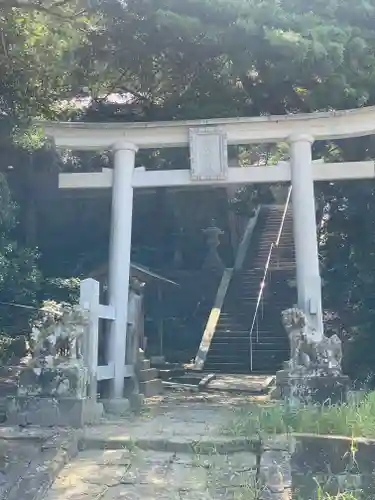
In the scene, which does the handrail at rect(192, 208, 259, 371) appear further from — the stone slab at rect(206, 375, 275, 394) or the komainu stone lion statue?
the komainu stone lion statue

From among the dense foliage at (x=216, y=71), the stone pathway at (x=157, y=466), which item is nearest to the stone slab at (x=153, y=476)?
the stone pathway at (x=157, y=466)

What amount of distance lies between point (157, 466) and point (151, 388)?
230 inches

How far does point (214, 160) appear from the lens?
10.6 metres

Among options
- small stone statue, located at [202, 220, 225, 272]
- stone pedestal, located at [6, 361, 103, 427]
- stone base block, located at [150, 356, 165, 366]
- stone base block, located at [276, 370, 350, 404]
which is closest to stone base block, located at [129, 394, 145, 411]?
stone pedestal, located at [6, 361, 103, 427]

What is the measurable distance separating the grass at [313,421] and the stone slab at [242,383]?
4789 millimetres

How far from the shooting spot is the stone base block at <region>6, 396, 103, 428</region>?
773 cm

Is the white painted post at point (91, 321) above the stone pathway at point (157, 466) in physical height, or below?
above

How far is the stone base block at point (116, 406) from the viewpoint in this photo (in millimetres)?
9416

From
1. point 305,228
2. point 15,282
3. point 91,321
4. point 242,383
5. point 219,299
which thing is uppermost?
point 305,228

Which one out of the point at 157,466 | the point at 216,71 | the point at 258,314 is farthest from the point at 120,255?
the point at 258,314

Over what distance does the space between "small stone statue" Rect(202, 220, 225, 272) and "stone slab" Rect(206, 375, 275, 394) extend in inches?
228

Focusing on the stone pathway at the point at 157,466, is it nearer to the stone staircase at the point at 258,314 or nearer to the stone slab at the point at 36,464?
the stone slab at the point at 36,464

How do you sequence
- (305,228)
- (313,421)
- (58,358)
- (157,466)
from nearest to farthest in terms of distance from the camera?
(157,466)
(313,421)
(58,358)
(305,228)

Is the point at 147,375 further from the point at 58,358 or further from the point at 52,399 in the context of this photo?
the point at 52,399
